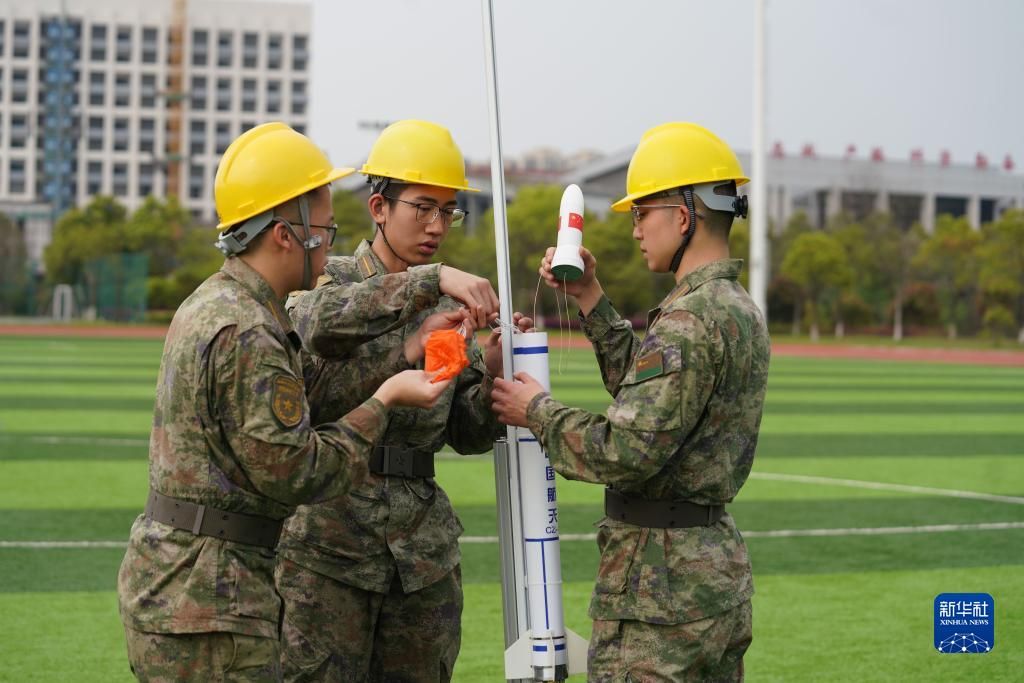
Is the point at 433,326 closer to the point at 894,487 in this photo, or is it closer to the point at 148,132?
the point at 894,487

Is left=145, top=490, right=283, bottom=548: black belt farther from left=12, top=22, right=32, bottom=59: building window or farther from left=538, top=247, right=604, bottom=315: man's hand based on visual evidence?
left=12, top=22, right=32, bottom=59: building window

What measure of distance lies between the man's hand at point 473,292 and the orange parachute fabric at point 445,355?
298 millimetres

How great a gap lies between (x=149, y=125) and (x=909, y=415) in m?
120

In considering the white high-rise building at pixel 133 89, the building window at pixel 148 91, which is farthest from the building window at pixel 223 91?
the building window at pixel 148 91

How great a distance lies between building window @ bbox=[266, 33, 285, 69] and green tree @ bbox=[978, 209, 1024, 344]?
86188 millimetres

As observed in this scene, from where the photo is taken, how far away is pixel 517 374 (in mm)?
4355

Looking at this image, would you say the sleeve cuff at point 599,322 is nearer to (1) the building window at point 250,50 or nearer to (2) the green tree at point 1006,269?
(2) the green tree at point 1006,269

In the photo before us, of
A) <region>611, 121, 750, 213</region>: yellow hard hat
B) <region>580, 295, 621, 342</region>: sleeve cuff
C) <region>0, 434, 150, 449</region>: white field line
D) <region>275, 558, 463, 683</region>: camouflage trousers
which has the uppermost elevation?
<region>611, 121, 750, 213</region>: yellow hard hat

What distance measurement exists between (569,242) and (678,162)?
46 cm

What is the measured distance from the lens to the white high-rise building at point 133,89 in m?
127

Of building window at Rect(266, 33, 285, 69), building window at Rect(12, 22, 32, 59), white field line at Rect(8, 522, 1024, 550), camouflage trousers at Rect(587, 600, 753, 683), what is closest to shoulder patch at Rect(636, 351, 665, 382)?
camouflage trousers at Rect(587, 600, 753, 683)

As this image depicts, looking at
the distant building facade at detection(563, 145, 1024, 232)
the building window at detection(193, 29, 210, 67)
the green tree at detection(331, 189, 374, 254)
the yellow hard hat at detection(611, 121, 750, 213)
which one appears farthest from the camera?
the building window at detection(193, 29, 210, 67)

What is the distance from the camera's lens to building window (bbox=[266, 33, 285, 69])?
13250 cm

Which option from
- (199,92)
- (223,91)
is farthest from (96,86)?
(223,91)
